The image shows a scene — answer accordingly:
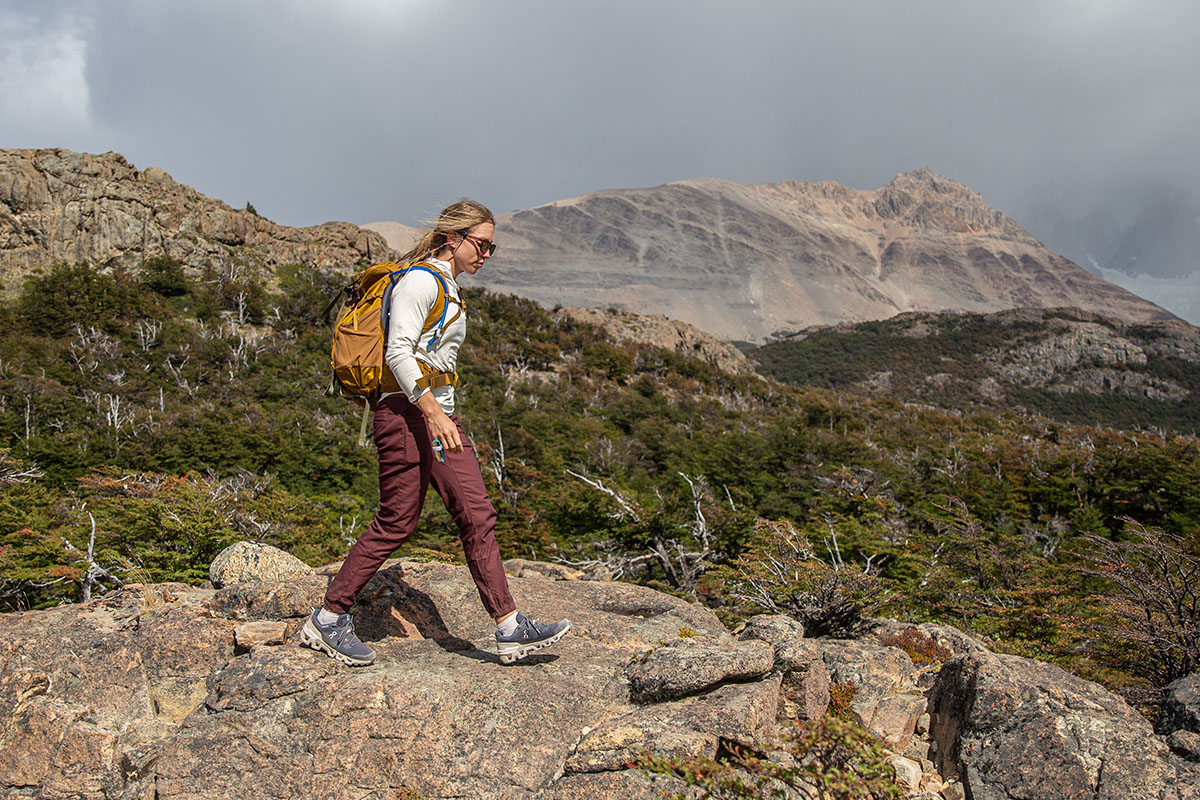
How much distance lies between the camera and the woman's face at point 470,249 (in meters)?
3.23

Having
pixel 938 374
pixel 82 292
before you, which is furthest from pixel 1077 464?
pixel 938 374

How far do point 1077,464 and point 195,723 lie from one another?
21509 millimetres

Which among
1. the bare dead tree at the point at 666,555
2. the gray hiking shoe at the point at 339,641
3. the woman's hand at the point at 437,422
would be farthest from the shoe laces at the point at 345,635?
the bare dead tree at the point at 666,555

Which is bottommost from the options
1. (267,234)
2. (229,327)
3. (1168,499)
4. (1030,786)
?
(1168,499)

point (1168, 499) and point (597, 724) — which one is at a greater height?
point (597, 724)

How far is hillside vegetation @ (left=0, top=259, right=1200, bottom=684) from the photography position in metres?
7.00

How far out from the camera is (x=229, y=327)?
96.7ft

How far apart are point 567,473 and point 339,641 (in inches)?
611

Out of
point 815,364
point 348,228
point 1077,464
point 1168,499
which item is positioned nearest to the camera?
point 1168,499

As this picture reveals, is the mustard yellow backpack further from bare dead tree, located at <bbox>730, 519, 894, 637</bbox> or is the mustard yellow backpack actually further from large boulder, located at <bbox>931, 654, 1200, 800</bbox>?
bare dead tree, located at <bbox>730, 519, 894, 637</bbox>

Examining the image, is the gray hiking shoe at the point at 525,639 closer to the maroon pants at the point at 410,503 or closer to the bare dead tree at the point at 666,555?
the maroon pants at the point at 410,503

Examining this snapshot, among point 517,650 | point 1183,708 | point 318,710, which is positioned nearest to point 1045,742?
point 1183,708

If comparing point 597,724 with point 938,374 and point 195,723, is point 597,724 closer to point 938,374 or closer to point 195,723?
point 195,723

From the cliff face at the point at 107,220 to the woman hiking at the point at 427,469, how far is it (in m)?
35.9
